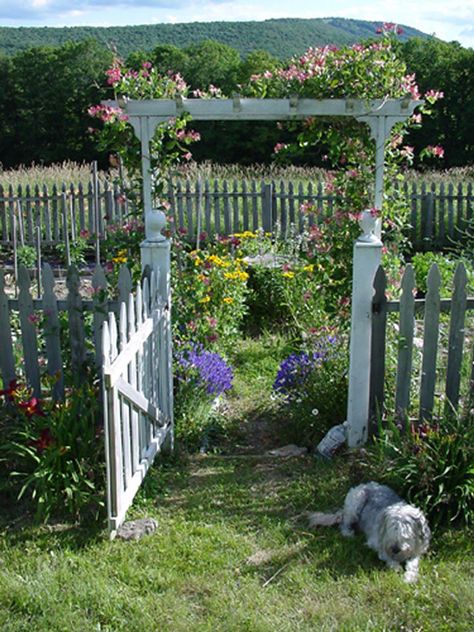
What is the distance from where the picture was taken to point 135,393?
4012 mm

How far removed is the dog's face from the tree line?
65.4 feet

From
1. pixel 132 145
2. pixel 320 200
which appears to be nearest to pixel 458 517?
pixel 132 145

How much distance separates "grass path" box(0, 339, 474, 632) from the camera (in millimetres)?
3209

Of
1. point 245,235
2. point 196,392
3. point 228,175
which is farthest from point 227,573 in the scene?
point 228,175

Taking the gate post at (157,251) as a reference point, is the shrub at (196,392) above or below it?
below

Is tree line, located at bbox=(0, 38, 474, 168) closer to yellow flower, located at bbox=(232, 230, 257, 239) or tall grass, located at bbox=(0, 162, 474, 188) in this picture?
tall grass, located at bbox=(0, 162, 474, 188)

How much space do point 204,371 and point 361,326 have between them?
1.22 m

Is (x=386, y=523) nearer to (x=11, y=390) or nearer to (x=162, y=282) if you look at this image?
(x=162, y=282)

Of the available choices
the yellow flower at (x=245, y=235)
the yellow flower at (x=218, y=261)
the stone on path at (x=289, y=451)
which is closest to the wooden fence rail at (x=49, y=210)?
the yellow flower at (x=245, y=235)

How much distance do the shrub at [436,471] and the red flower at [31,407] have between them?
1.99m

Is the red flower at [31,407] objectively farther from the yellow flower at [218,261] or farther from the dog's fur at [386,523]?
the yellow flower at [218,261]

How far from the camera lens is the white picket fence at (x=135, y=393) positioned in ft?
12.0

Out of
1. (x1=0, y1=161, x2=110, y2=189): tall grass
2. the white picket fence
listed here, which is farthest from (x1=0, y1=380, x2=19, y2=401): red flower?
(x1=0, y1=161, x2=110, y2=189): tall grass

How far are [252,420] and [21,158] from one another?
26.0 m
